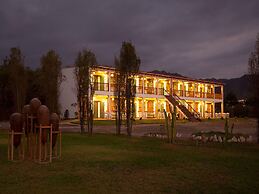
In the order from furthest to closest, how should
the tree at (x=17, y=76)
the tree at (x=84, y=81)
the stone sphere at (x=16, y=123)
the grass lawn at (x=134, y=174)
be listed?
1. the tree at (x=17, y=76)
2. the tree at (x=84, y=81)
3. the stone sphere at (x=16, y=123)
4. the grass lawn at (x=134, y=174)

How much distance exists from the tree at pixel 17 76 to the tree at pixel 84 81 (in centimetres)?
650

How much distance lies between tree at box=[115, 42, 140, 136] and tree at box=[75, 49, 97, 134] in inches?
88.3

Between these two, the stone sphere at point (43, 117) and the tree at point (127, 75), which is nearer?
the stone sphere at point (43, 117)

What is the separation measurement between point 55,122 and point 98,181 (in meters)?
4.72

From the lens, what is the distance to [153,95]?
4891 cm

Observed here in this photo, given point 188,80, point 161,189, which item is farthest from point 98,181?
point 188,80

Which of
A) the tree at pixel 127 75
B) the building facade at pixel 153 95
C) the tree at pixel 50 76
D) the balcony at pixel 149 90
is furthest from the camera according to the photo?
the balcony at pixel 149 90

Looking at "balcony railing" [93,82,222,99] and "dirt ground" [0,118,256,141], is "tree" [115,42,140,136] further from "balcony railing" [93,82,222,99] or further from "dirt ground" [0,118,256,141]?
"balcony railing" [93,82,222,99]

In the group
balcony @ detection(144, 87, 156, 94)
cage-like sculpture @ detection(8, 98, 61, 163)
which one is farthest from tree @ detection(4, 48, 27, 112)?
balcony @ detection(144, 87, 156, 94)

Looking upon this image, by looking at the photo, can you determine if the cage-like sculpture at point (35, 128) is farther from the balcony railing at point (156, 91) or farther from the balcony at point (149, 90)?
the balcony at point (149, 90)

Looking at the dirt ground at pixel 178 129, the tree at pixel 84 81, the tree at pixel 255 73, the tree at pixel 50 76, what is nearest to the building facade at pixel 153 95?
the tree at pixel 50 76

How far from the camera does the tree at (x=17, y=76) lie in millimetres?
29531

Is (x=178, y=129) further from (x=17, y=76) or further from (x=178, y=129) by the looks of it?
(x=17, y=76)

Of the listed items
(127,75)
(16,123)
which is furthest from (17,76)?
(16,123)
